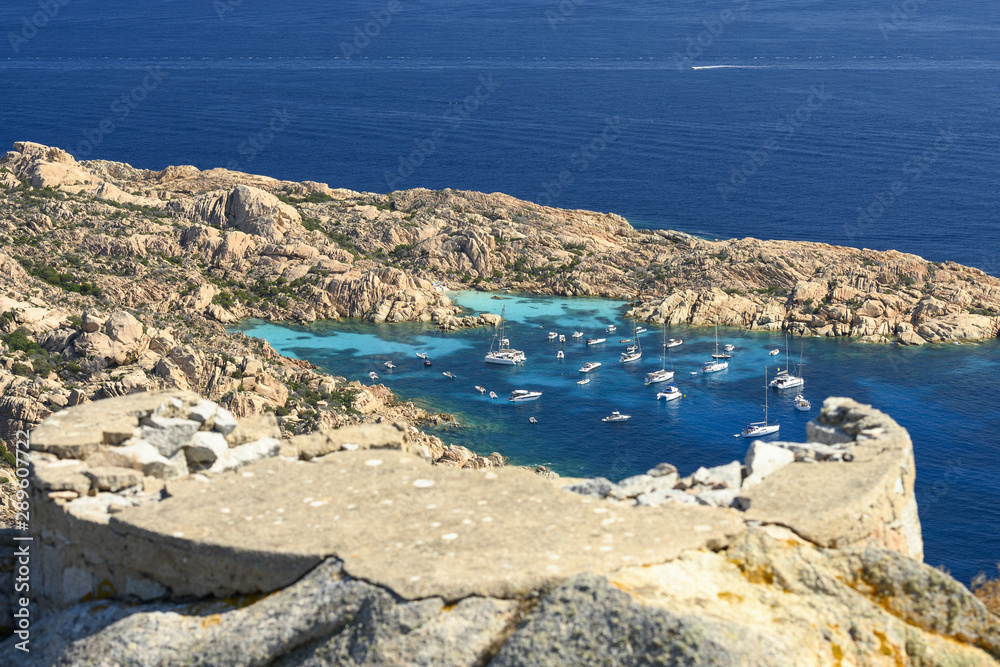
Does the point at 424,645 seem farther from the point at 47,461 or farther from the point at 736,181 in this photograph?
the point at 736,181

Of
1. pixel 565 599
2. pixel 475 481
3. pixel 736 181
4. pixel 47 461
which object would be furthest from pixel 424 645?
pixel 736 181

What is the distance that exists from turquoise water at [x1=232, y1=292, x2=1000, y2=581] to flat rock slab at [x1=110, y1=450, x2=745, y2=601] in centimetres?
4179

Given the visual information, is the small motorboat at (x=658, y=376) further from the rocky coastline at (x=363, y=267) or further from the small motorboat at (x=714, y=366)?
the rocky coastline at (x=363, y=267)

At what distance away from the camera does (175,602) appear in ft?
38.2

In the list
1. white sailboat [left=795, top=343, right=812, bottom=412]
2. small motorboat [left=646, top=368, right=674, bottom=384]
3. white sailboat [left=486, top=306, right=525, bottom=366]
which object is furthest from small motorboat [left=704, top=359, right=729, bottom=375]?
white sailboat [left=486, top=306, right=525, bottom=366]

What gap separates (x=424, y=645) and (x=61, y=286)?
67038mm

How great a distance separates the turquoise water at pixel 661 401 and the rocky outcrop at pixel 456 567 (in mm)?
40712

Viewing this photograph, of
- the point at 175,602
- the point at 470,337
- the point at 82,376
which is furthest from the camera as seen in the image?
the point at 470,337

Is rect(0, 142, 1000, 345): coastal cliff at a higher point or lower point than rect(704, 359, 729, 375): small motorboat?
higher

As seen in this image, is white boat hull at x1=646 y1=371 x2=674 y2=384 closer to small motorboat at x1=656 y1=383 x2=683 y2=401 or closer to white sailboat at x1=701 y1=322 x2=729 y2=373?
small motorboat at x1=656 y1=383 x2=683 y2=401

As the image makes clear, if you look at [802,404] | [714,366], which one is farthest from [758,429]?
[714,366]

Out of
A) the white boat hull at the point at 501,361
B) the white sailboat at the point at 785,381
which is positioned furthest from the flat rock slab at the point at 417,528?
the white boat hull at the point at 501,361

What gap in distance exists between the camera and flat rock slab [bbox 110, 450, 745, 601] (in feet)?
34.3

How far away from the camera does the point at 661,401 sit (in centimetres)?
6988
